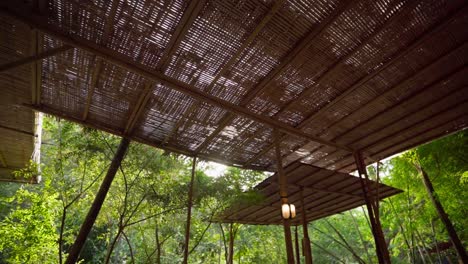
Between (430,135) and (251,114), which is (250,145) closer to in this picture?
(251,114)

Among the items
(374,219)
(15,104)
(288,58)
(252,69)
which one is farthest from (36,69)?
(374,219)

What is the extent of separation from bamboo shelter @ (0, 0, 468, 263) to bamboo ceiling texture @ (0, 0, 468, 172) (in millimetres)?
20

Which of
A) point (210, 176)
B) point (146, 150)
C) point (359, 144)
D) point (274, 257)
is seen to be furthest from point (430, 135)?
point (274, 257)

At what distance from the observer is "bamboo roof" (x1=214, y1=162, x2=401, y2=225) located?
22.6 ft

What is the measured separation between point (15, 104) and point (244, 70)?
169 inches

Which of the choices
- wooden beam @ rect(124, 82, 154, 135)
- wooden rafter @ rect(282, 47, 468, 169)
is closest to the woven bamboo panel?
wooden beam @ rect(124, 82, 154, 135)

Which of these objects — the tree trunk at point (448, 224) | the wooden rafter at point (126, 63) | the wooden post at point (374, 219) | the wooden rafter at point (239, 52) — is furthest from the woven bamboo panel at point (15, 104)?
the tree trunk at point (448, 224)

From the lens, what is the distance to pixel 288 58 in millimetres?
4070

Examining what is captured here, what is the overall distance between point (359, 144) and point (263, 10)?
4.66 metres

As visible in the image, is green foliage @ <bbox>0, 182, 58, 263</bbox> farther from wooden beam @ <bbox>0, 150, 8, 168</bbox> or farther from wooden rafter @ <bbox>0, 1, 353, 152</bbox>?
wooden rafter @ <bbox>0, 1, 353, 152</bbox>

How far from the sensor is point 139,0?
320 centimetres

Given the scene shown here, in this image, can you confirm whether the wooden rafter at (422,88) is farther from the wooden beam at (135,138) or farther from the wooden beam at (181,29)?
the wooden beam at (181,29)

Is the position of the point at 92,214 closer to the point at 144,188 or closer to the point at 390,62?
the point at 144,188

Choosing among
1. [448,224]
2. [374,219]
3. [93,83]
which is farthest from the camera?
[448,224]
